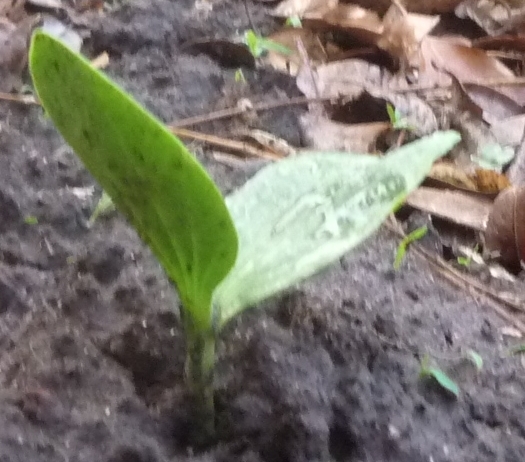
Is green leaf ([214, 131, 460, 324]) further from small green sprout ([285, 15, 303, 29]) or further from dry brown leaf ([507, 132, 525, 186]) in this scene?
small green sprout ([285, 15, 303, 29])

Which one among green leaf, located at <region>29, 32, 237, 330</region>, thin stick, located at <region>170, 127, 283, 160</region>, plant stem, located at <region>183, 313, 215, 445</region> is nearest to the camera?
green leaf, located at <region>29, 32, 237, 330</region>

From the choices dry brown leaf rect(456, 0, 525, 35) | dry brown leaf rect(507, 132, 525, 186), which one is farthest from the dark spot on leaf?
dry brown leaf rect(456, 0, 525, 35)

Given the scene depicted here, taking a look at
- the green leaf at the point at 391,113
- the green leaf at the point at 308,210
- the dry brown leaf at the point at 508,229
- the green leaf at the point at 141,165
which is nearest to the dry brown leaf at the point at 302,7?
the green leaf at the point at 391,113

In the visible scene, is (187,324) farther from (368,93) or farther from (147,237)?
(368,93)

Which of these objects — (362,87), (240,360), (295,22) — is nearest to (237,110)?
(362,87)

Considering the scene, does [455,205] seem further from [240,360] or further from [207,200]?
[207,200]

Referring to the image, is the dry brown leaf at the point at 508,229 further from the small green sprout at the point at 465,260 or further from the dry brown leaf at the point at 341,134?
the dry brown leaf at the point at 341,134

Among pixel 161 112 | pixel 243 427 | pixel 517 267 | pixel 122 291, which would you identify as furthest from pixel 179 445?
pixel 161 112
